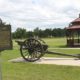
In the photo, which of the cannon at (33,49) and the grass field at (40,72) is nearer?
the grass field at (40,72)

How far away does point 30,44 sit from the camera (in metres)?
15.5

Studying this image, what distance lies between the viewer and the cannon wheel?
1532 cm

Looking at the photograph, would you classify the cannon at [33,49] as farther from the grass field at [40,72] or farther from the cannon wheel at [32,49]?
the grass field at [40,72]

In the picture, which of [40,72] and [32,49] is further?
[32,49]

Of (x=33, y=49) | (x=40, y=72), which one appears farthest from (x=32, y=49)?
(x=40, y=72)

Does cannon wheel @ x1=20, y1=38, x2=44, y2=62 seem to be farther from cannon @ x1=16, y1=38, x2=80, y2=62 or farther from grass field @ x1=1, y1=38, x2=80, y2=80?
grass field @ x1=1, y1=38, x2=80, y2=80

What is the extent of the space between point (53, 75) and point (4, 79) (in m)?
1.83

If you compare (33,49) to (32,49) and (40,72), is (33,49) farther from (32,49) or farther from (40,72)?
(40,72)

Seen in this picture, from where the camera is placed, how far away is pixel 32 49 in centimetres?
1549

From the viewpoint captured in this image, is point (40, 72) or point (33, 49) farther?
point (33, 49)

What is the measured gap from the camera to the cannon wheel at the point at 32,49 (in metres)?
15.3

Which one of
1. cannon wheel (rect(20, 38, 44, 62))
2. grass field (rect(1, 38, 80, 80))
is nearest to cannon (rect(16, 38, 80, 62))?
cannon wheel (rect(20, 38, 44, 62))

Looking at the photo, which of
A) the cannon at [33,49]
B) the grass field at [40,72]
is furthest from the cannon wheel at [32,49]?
the grass field at [40,72]

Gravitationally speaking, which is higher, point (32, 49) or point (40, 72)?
point (32, 49)
